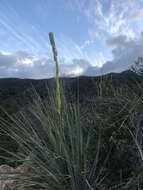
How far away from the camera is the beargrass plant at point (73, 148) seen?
2895 mm

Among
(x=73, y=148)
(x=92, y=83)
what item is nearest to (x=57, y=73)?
(x=73, y=148)

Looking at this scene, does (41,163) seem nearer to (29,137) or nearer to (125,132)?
(29,137)

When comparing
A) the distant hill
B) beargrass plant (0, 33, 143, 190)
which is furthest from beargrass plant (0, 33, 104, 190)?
the distant hill

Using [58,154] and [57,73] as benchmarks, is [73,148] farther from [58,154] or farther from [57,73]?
[57,73]

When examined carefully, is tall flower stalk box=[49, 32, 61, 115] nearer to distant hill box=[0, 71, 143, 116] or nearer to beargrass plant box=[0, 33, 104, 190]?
beargrass plant box=[0, 33, 104, 190]

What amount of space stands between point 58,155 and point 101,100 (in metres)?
1.21

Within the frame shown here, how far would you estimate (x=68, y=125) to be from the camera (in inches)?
120

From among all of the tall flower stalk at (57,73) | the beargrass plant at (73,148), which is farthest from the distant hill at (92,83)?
the beargrass plant at (73,148)

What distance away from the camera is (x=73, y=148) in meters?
2.95

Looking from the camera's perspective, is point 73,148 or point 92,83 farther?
point 92,83

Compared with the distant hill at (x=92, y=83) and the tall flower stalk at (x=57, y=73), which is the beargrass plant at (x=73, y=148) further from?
the distant hill at (x=92, y=83)

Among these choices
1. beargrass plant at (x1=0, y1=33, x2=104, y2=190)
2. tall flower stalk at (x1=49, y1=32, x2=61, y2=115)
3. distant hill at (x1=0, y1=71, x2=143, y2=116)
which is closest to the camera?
beargrass plant at (x1=0, y1=33, x2=104, y2=190)

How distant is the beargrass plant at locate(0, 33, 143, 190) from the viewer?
9.50ft

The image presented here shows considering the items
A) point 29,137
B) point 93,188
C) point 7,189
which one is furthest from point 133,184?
point 7,189
